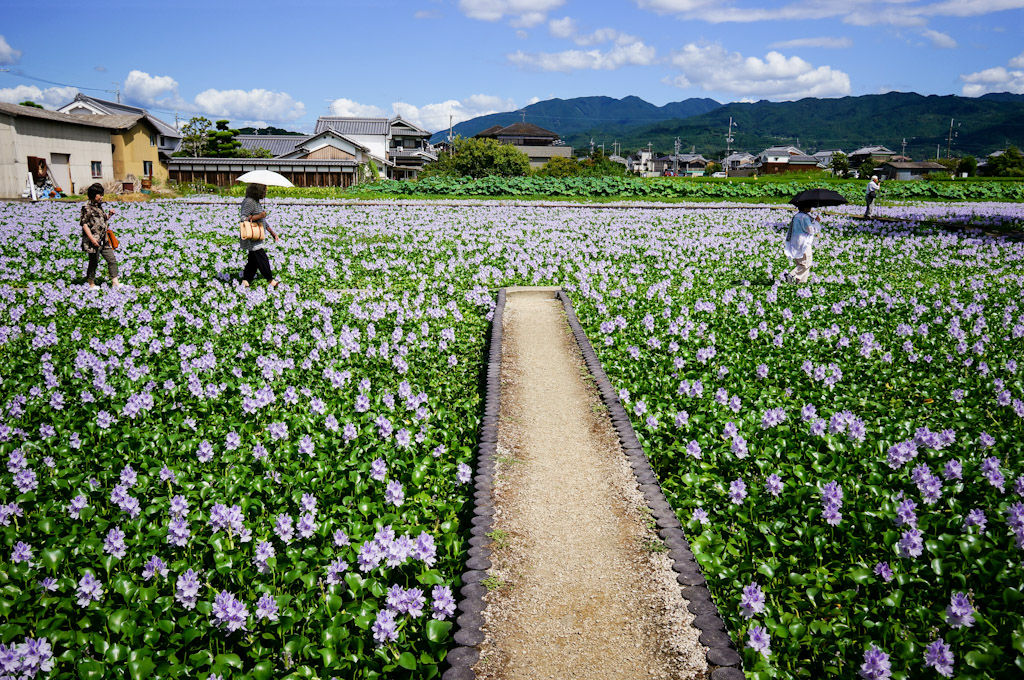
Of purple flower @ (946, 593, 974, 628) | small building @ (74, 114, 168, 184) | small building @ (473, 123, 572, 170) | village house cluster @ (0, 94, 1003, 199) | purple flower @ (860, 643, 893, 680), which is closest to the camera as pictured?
purple flower @ (860, 643, 893, 680)

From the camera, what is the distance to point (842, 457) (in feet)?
17.0

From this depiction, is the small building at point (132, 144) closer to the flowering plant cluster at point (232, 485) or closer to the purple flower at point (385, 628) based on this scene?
the flowering plant cluster at point (232, 485)

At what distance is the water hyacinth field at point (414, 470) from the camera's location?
11.1 feet

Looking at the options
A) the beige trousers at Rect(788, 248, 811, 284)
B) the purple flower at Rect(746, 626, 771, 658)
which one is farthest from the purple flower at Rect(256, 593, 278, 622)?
the beige trousers at Rect(788, 248, 811, 284)

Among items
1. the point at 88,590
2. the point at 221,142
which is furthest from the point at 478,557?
Result: the point at 221,142

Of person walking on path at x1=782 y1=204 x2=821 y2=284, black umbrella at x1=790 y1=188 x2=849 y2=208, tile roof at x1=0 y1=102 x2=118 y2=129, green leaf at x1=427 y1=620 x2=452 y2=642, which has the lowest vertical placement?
green leaf at x1=427 y1=620 x2=452 y2=642

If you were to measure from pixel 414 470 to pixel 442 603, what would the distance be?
1688 millimetres

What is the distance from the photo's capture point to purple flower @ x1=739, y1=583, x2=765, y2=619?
3.44 meters

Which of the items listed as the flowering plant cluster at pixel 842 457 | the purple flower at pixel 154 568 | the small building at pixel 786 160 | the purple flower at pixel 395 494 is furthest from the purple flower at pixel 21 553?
the small building at pixel 786 160

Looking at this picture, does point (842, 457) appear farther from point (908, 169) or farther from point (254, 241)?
point (908, 169)

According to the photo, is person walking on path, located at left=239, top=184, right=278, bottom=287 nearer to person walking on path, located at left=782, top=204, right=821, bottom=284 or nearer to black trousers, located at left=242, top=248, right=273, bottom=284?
black trousers, located at left=242, top=248, right=273, bottom=284

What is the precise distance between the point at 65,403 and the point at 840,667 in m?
6.92

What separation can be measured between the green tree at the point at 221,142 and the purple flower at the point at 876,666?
2731 inches

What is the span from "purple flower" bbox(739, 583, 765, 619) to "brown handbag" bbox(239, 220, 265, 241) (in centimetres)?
998
